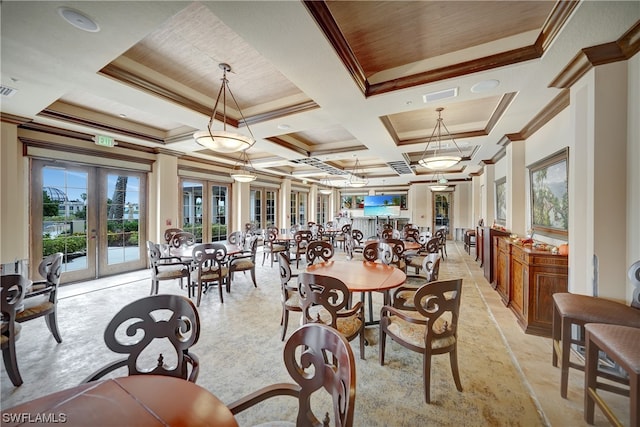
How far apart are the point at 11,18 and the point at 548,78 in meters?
4.49

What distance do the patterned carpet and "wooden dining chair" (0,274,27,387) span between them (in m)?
0.14

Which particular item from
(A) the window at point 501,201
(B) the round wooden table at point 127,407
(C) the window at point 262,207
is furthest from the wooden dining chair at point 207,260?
(A) the window at point 501,201

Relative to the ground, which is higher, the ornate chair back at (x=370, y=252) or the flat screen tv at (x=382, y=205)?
the flat screen tv at (x=382, y=205)

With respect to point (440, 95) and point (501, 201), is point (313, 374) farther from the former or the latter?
point (501, 201)

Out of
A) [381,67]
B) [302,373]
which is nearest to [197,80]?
[381,67]

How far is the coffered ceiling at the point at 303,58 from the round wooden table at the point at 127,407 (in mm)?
2140

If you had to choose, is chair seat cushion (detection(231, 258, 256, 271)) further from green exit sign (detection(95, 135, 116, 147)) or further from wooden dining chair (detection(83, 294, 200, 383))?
green exit sign (detection(95, 135, 116, 147))

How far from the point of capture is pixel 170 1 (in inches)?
62.7

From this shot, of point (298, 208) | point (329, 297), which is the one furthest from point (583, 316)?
point (298, 208)

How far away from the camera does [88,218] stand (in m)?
4.67

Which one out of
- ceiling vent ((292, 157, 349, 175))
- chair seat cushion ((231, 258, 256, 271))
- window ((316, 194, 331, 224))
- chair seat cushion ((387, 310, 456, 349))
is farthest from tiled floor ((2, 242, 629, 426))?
window ((316, 194, 331, 224))

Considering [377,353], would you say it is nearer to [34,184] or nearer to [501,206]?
[501,206]

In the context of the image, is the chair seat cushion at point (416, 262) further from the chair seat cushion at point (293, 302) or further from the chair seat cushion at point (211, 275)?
the chair seat cushion at point (211, 275)

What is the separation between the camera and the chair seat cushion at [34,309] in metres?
2.24
